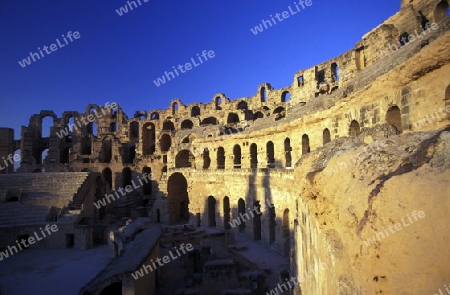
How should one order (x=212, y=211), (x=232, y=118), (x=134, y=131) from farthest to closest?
(x=134, y=131) < (x=232, y=118) < (x=212, y=211)

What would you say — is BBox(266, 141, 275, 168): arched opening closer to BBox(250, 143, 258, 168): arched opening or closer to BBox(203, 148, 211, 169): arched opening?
BBox(250, 143, 258, 168): arched opening

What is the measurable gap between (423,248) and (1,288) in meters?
17.7

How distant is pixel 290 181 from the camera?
1492 cm

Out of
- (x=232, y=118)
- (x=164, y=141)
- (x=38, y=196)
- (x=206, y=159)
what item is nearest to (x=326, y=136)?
(x=206, y=159)

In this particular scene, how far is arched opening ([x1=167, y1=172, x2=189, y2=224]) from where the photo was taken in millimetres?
27500

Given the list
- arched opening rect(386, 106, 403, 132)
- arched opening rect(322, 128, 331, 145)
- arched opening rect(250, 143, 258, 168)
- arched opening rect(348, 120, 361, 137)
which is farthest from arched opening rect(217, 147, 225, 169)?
arched opening rect(386, 106, 403, 132)

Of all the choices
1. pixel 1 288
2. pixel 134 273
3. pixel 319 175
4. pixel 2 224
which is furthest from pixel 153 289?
pixel 2 224

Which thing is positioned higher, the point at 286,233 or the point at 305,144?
the point at 305,144

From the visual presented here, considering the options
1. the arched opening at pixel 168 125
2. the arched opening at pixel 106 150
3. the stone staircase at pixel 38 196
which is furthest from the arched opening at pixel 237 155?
the arched opening at pixel 106 150

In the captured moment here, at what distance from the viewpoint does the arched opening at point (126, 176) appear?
3425 centimetres

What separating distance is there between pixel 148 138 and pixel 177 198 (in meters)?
14.2

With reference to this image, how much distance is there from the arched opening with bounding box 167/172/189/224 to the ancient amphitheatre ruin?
153 millimetres

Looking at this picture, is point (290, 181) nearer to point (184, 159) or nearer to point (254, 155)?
point (254, 155)

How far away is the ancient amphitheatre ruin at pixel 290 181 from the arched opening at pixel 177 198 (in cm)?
15
